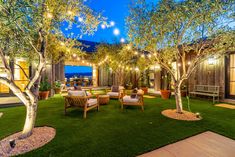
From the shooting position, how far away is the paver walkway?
2.31 meters

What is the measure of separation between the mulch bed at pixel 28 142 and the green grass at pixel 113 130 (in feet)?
0.53

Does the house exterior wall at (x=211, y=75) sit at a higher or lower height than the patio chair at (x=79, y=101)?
higher

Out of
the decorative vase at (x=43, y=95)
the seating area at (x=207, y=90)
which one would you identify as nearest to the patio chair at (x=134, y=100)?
the seating area at (x=207, y=90)

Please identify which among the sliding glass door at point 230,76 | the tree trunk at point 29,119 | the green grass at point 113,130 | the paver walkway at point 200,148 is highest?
the sliding glass door at point 230,76

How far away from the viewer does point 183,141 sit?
2.75 meters

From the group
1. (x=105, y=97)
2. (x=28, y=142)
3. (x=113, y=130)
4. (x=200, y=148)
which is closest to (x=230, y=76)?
(x=200, y=148)

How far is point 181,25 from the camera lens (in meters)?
4.09

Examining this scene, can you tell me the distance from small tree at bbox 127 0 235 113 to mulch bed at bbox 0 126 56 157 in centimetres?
374

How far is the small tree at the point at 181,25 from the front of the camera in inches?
143

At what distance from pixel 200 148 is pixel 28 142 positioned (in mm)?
3375

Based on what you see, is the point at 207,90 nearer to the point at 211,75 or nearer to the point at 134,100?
the point at 211,75

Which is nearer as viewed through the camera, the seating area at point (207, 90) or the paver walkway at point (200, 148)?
the paver walkway at point (200, 148)

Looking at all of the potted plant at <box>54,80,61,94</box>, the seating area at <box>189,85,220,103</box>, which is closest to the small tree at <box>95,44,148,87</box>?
the potted plant at <box>54,80,61,94</box>

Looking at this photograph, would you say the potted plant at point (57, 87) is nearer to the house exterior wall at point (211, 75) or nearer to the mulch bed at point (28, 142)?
the mulch bed at point (28, 142)
